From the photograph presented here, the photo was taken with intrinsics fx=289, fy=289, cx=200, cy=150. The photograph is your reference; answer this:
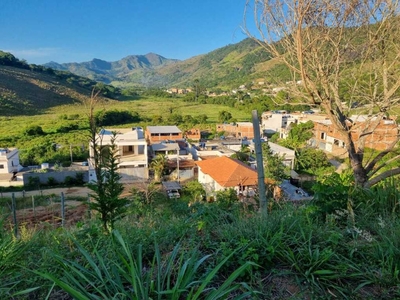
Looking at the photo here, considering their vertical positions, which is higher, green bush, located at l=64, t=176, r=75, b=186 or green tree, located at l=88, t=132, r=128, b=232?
green tree, located at l=88, t=132, r=128, b=232

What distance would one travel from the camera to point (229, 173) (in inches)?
501

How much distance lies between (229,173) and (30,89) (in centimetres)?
4885

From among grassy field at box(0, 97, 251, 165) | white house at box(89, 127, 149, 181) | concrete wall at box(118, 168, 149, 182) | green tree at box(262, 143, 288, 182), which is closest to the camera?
green tree at box(262, 143, 288, 182)

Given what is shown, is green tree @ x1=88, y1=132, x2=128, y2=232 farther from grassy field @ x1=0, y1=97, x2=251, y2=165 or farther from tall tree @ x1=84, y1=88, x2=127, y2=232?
grassy field @ x1=0, y1=97, x2=251, y2=165

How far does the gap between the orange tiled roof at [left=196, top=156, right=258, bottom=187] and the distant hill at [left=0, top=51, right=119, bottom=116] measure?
2914cm

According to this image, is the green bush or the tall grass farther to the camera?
the green bush

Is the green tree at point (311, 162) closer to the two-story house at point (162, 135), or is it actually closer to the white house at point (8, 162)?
the two-story house at point (162, 135)

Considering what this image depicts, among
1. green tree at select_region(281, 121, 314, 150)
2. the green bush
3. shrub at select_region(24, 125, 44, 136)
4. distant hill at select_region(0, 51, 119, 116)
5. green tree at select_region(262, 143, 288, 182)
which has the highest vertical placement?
distant hill at select_region(0, 51, 119, 116)

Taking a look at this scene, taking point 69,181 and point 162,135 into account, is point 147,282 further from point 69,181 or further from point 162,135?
point 162,135

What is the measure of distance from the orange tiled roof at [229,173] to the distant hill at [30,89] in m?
29.1

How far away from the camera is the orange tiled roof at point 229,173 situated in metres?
12.1

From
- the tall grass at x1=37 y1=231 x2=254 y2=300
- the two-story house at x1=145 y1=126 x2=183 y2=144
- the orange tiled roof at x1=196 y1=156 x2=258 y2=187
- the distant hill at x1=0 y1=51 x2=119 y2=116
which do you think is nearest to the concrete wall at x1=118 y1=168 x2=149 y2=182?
the orange tiled roof at x1=196 y1=156 x2=258 y2=187

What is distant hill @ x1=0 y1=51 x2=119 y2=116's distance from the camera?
1645 inches

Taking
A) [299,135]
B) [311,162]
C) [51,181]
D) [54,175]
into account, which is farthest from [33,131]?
[311,162]
